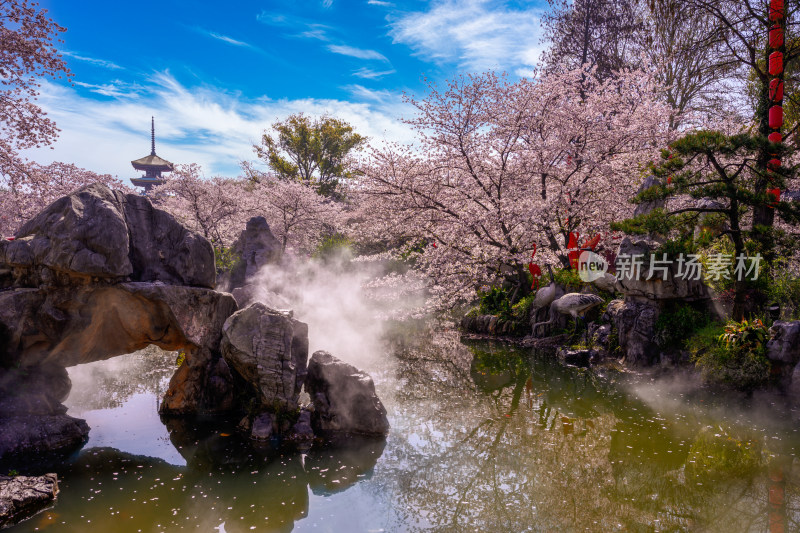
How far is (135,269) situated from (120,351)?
1.37 meters

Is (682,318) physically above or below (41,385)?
above

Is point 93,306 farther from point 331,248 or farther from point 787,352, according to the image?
point 331,248

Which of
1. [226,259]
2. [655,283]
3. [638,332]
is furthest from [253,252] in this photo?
[655,283]

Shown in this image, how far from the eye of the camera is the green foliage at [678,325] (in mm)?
9820

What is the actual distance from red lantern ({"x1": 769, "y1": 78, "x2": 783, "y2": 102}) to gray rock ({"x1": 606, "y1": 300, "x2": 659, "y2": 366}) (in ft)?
15.3

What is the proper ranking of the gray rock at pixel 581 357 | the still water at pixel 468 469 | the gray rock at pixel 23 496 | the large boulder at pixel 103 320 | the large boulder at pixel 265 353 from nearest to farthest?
the gray rock at pixel 23 496 < the still water at pixel 468 469 < the large boulder at pixel 103 320 < the large boulder at pixel 265 353 < the gray rock at pixel 581 357

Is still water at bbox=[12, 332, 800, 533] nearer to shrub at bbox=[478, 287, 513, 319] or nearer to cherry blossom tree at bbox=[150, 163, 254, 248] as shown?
shrub at bbox=[478, 287, 513, 319]

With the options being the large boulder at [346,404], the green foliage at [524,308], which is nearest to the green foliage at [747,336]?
the green foliage at [524,308]

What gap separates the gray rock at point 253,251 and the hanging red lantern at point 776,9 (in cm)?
1496

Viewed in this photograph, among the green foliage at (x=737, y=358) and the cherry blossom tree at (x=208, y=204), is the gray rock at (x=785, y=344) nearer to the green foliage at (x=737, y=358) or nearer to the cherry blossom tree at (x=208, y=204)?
the green foliage at (x=737, y=358)

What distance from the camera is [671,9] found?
1025 cm

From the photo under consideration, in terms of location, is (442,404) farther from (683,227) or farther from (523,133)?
(523,133)

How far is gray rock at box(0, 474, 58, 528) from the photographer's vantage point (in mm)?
4598

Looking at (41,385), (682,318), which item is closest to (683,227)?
(682,318)
